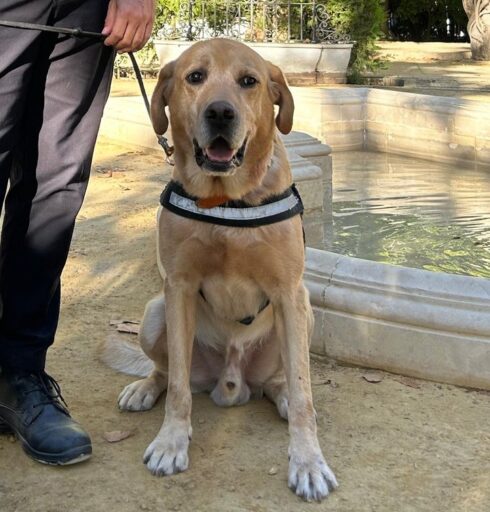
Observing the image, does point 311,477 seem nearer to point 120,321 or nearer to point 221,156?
point 221,156

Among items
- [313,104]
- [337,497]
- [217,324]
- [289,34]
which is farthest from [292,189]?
[289,34]

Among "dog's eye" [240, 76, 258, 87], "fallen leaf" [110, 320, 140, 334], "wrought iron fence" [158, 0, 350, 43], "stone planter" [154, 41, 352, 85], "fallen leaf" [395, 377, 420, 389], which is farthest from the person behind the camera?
"wrought iron fence" [158, 0, 350, 43]

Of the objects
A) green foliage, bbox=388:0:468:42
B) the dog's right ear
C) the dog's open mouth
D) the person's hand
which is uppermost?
the person's hand

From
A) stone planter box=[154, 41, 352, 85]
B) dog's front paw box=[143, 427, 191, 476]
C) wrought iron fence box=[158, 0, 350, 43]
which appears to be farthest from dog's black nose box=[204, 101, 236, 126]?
wrought iron fence box=[158, 0, 350, 43]

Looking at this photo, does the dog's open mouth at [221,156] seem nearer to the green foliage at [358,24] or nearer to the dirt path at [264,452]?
the dirt path at [264,452]

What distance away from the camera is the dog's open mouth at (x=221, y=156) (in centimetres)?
294

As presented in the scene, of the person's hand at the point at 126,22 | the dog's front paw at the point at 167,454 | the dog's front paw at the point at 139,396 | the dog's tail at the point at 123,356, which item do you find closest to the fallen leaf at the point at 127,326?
the dog's tail at the point at 123,356

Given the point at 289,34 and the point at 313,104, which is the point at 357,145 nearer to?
the point at 313,104

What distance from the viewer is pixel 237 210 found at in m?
3.03

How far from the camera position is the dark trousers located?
263cm

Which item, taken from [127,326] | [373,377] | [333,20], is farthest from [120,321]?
[333,20]

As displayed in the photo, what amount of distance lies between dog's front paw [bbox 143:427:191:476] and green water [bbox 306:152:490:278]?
233cm

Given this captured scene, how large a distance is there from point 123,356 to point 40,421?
841 mm

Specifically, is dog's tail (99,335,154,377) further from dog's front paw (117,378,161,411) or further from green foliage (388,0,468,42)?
green foliage (388,0,468,42)
